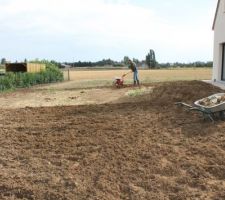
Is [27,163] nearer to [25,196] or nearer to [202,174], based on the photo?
[25,196]

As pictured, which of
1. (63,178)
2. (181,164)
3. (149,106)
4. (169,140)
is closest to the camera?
(63,178)

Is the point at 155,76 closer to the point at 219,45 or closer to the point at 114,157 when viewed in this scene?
the point at 219,45

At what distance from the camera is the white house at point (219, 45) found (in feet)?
69.2

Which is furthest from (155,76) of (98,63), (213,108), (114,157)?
(98,63)

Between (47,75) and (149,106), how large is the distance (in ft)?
78.3

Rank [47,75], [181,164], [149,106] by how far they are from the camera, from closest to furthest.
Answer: [181,164]
[149,106]
[47,75]

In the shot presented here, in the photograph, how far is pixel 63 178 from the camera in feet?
21.0

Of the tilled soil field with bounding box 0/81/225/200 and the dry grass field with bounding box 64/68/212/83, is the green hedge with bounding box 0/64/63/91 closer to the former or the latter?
the dry grass field with bounding box 64/68/212/83

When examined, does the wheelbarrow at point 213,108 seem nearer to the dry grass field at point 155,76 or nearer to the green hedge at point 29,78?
the green hedge at point 29,78

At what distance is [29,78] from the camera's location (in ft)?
99.5

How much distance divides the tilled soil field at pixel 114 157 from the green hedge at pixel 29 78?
16.0 metres

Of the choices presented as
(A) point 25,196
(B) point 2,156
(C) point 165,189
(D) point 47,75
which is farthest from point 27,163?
(D) point 47,75

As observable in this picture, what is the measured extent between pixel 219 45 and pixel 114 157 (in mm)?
16025

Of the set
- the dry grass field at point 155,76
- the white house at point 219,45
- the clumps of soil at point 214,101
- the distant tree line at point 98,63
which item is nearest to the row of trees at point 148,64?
the distant tree line at point 98,63
